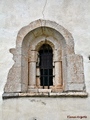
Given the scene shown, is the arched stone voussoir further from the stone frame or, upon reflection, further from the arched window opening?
the arched window opening

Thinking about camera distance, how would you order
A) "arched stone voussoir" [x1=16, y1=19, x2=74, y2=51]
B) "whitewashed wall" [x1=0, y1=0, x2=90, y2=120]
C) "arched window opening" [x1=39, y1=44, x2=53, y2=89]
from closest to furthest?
"whitewashed wall" [x1=0, y1=0, x2=90, y2=120] < "arched stone voussoir" [x1=16, y1=19, x2=74, y2=51] < "arched window opening" [x1=39, y1=44, x2=53, y2=89]

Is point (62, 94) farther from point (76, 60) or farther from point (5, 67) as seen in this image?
point (5, 67)

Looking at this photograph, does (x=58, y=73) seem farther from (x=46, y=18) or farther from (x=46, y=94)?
(x=46, y=18)

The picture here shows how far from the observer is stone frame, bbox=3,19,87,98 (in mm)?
5816

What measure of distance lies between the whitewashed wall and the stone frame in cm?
10

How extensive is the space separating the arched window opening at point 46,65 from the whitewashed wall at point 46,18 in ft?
1.83

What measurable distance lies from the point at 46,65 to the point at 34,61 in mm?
283

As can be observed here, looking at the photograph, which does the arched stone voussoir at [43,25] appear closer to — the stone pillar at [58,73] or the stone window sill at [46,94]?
the stone pillar at [58,73]

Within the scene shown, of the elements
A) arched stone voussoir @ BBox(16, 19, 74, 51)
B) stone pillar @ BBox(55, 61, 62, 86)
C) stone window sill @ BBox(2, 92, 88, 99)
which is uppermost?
arched stone voussoir @ BBox(16, 19, 74, 51)

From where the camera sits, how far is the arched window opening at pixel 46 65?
6.22 meters

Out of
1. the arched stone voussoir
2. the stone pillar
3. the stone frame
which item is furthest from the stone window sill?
the arched stone voussoir

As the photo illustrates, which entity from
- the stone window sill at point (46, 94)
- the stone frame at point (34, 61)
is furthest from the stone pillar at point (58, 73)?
the stone window sill at point (46, 94)

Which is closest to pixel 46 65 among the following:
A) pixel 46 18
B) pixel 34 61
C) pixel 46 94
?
pixel 34 61

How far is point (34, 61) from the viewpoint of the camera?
6.30m
